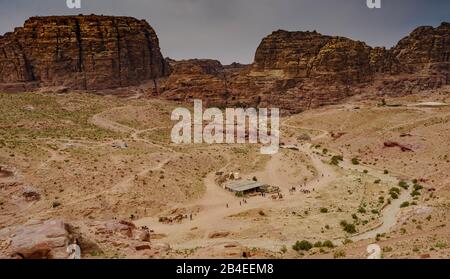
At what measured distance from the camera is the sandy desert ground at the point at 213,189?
26.9 meters

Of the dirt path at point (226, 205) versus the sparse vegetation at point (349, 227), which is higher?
the sparse vegetation at point (349, 227)

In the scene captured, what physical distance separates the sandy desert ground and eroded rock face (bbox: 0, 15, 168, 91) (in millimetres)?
60750

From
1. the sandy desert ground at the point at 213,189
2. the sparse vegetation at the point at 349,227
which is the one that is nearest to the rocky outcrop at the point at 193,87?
the sandy desert ground at the point at 213,189

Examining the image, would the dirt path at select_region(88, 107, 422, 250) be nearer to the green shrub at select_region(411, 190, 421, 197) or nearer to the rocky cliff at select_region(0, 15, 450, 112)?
the green shrub at select_region(411, 190, 421, 197)

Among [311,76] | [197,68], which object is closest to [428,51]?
[311,76]

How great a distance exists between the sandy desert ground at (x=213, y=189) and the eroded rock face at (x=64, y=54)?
6075 centimetres

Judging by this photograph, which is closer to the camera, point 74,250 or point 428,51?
point 74,250

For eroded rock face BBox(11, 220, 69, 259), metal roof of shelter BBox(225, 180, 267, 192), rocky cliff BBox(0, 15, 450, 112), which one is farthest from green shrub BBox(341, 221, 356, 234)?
rocky cliff BBox(0, 15, 450, 112)

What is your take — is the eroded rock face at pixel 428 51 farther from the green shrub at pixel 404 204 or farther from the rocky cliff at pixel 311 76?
the green shrub at pixel 404 204

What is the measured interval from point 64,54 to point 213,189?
117m

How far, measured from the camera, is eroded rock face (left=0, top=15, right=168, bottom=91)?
147000 millimetres

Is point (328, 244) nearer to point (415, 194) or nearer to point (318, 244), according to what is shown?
point (318, 244)

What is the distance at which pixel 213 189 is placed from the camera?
172ft
